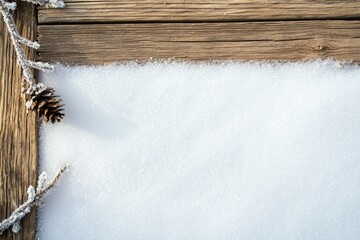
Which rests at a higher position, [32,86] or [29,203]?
[32,86]

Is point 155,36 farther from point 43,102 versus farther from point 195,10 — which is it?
point 43,102

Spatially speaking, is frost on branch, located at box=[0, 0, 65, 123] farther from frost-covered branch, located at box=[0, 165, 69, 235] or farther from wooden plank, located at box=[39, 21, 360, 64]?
frost-covered branch, located at box=[0, 165, 69, 235]

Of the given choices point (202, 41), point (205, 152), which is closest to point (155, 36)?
point (202, 41)

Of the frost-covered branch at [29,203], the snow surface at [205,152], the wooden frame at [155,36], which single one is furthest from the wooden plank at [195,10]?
the frost-covered branch at [29,203]

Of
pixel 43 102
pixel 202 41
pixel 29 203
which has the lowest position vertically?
pixel 29 203

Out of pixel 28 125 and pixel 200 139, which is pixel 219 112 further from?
pixel 28 125

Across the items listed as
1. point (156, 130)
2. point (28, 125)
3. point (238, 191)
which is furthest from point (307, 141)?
point (28, 125)
